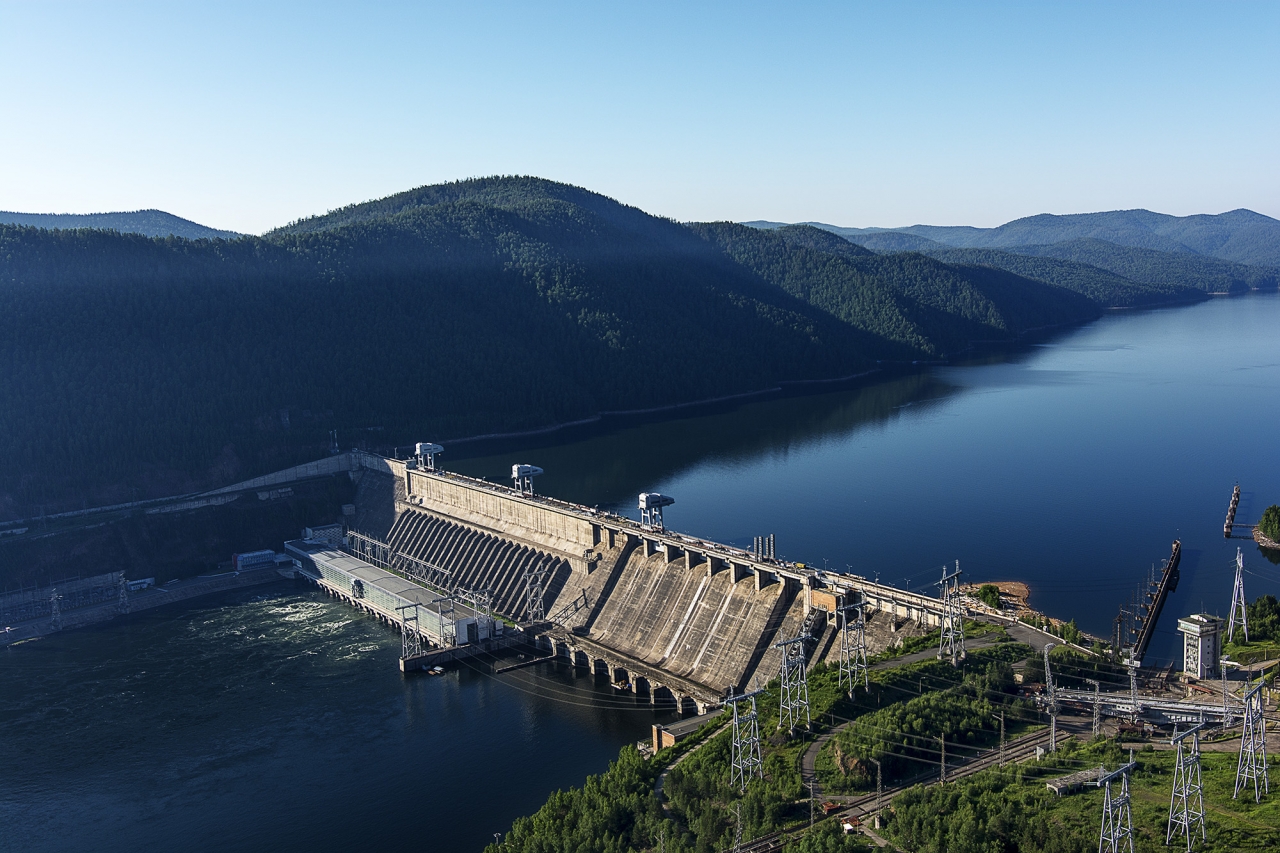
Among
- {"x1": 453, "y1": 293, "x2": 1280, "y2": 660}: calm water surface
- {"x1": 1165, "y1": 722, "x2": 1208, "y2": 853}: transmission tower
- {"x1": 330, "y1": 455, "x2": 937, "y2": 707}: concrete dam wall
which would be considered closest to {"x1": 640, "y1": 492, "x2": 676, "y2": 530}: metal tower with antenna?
{"x1": 330, "y1": 455, "x2": 937, "y2": 707}: concrete dam wall

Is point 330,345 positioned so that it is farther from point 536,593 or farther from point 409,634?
point 536,593

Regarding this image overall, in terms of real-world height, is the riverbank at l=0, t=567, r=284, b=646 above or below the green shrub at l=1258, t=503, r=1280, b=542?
below

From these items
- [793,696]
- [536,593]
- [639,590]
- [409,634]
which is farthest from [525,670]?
[793,696]

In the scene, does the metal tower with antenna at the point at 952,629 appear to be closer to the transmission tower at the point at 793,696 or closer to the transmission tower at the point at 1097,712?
the transmission tower at the point at 1097,712

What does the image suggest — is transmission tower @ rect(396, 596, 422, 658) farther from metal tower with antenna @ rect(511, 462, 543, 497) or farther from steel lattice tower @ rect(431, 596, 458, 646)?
metal tower with antenna @ rect(511, 462, 543, 497)

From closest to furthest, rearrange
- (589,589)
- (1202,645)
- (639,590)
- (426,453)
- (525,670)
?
(1202,645) < (525,670) < (639,590) < (589,589) < (426,453)

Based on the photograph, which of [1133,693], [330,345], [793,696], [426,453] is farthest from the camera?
[330,345]

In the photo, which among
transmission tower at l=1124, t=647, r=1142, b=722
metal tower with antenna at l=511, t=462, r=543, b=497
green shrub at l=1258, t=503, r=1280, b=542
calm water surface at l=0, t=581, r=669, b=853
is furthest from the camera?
metal tower with antenna at l=511, t=462, r=543, b=497
